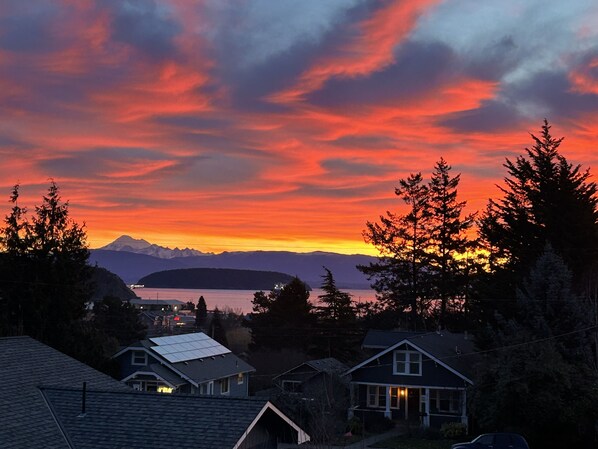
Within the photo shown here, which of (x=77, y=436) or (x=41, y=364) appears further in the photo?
(x=41, y=364)

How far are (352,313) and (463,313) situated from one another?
51.9ft

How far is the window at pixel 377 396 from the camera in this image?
49875 mm

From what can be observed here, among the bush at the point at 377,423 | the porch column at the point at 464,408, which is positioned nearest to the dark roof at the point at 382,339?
the bush at the point at 377,423

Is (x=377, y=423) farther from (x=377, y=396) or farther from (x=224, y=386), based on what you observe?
(x=224, y=386)

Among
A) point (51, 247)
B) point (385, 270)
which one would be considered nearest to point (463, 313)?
point (385, 270)

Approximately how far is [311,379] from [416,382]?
26.8 feet

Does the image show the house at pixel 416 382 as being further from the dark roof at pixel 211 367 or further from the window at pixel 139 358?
the window at pixel 139 358

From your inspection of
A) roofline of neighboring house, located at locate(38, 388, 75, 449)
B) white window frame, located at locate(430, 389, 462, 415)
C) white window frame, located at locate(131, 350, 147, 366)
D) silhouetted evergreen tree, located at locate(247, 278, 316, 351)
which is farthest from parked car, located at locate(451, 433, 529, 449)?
silhouetted evergreen tree, located at locate(247, 278, 316, 351)

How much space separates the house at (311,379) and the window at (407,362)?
4.16 metres

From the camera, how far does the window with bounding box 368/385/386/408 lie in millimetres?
49875

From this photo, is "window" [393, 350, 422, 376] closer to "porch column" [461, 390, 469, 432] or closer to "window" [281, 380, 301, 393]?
"porch column" [461, 390, 469, 432]

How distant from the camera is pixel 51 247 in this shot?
49438mm

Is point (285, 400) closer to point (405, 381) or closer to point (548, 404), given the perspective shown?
point (405, 381)

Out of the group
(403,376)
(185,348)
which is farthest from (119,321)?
(403,376)
